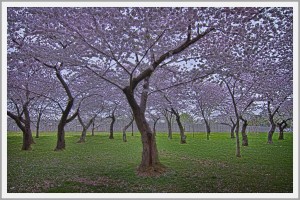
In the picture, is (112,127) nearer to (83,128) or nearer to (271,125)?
(83,128)

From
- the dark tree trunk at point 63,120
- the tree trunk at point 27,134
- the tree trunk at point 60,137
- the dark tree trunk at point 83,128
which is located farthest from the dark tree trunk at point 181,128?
the tree trunk at point 27,134

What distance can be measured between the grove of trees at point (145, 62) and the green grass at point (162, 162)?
0.26 meters

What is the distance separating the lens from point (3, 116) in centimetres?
425

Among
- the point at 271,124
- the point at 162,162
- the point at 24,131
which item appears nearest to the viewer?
the point at 162,162

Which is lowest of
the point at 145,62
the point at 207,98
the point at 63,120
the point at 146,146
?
the point at 146,146

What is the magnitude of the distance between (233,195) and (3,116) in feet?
11.6

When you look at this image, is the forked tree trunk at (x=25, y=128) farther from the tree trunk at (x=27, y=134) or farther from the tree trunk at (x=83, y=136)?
the tree trunk at (x=83, y=136)

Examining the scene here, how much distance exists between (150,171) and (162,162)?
1.44 ft

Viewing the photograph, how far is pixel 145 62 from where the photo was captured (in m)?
4.67

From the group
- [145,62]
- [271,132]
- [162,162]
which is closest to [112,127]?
[162,162]

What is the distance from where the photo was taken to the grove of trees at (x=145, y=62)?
408 centimetres

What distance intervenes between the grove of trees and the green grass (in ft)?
0.86

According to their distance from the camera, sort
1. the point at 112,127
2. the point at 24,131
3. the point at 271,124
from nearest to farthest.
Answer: the point at 24,131 < the point at 271,124 < the point at 112,127

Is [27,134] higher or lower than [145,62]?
lower
